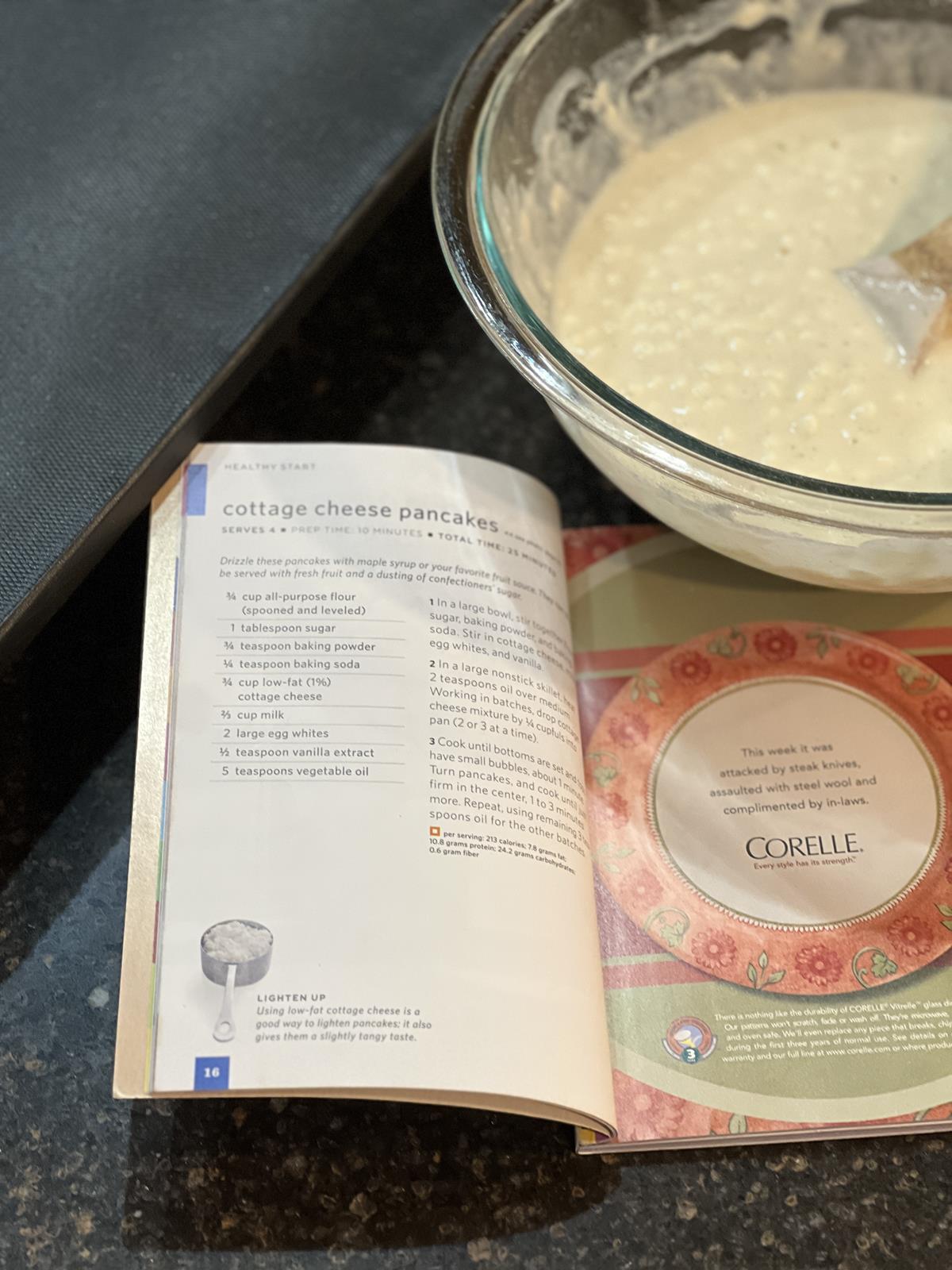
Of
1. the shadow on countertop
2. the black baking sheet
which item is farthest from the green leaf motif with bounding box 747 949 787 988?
the black baking sheet

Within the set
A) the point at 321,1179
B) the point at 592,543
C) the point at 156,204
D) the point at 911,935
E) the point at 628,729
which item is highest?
the point at 156,204

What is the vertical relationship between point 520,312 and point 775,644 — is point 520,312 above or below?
above

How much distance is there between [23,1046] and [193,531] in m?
0.27

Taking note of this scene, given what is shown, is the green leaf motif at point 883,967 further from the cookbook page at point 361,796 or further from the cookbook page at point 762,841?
the cookbook page at point 361,796

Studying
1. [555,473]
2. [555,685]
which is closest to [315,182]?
[555,473]

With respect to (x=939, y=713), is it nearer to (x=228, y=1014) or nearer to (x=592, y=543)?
(x=592, y=543)

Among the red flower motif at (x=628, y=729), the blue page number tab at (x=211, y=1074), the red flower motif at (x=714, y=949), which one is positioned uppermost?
the red flower motif at (x=628, y=729)

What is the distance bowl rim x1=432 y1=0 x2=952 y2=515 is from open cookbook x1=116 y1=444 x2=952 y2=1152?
0.11 metres

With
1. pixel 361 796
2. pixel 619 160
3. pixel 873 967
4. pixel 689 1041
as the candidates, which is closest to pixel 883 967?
pixel 873 967

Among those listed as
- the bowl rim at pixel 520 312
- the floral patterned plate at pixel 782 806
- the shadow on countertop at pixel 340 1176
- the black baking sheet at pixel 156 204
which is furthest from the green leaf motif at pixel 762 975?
Result: the black baking sheet at pixel 156 204

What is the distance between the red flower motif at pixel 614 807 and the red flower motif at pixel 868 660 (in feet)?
0.52

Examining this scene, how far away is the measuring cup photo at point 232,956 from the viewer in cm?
54

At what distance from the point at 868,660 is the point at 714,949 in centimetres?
19

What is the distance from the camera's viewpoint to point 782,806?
2.07ft
